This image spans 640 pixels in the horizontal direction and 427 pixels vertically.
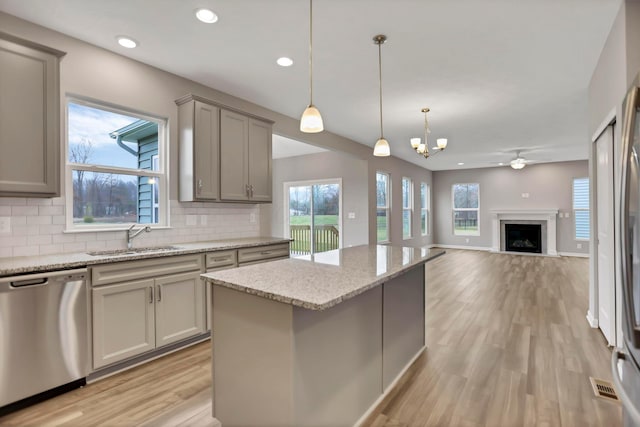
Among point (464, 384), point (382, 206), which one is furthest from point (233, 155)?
point (382, 206)

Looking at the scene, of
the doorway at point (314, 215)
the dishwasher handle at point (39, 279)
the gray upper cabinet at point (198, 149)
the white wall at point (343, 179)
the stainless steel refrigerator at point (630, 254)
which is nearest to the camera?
the stainless steel refrigerator at point (630, 254)

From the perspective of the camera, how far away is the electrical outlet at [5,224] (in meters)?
2.25

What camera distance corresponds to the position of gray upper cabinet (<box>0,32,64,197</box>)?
2.08m

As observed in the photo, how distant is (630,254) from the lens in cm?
108

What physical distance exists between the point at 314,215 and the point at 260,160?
4.00m

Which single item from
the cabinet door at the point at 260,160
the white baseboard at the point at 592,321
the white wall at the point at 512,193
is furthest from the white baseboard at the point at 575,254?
the cabinet door at the point at 260,160

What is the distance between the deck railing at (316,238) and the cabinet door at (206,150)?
14.0 ft

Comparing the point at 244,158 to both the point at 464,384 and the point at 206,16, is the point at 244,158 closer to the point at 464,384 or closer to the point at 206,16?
the point at 206,16

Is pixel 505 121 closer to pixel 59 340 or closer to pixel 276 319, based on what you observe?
pixel 276 319

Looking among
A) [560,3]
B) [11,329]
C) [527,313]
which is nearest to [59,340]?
[11,329]

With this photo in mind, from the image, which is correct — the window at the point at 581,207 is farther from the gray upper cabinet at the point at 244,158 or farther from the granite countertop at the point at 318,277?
the gray upper cabinet at the point at 244,158

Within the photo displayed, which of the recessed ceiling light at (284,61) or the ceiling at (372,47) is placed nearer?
the ceiling at (372,47)

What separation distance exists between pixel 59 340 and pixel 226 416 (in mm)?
1297

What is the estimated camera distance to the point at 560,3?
2.21 m
